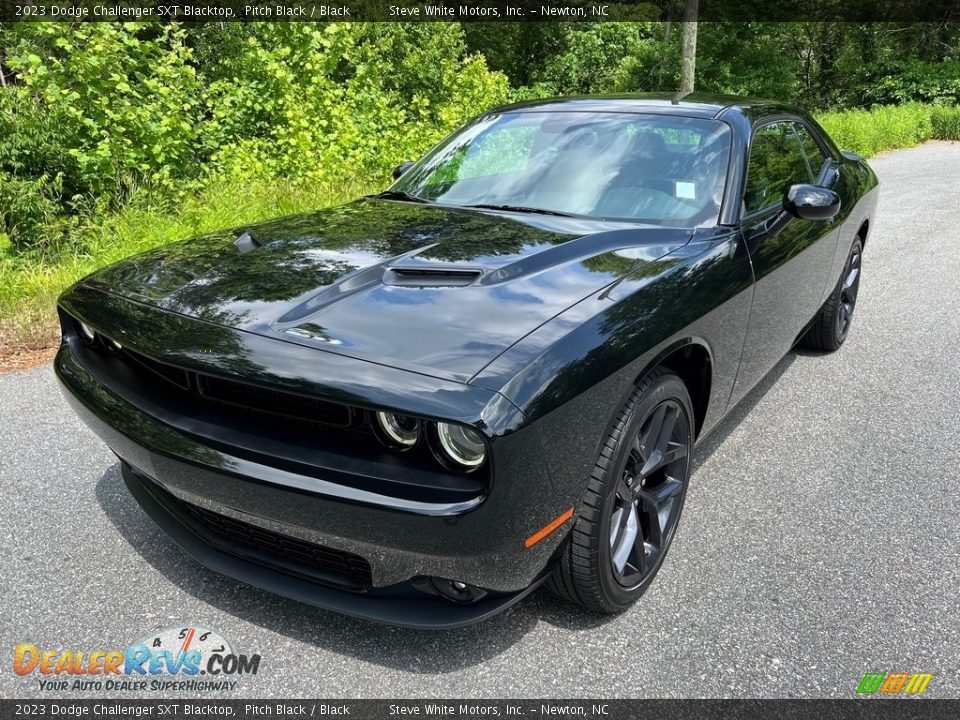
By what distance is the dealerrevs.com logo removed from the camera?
196 centimetres

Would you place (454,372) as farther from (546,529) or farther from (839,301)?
(839,301)

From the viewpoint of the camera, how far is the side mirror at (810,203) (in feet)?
9.59

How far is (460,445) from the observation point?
1.74 metres

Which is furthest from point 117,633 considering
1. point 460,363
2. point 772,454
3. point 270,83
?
point 270,83

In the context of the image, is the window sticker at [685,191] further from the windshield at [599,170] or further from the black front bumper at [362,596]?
the black front bumper at [362,596]

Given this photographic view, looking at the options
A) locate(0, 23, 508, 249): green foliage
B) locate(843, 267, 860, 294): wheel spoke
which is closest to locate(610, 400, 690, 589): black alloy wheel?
locate(843, 267, 860, 294): wheel spoke

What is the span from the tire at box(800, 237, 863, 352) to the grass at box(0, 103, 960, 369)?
4600mm

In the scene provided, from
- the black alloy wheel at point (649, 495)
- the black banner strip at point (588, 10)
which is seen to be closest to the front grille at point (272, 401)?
the black alloy wheel at point (649, 495)

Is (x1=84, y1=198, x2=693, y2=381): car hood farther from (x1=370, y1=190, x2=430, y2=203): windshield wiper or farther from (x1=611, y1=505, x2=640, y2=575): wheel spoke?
(x1=611, y1=505, x2=640, y2=575): wheel spoke

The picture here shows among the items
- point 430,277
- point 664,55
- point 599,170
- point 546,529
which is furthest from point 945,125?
point 546,529

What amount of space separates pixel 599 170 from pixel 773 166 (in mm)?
891

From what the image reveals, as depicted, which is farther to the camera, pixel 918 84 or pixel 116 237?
pixel 918 84

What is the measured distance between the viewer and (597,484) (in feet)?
6.35

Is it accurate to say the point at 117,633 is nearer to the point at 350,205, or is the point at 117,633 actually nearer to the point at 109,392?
the point at 109,392
